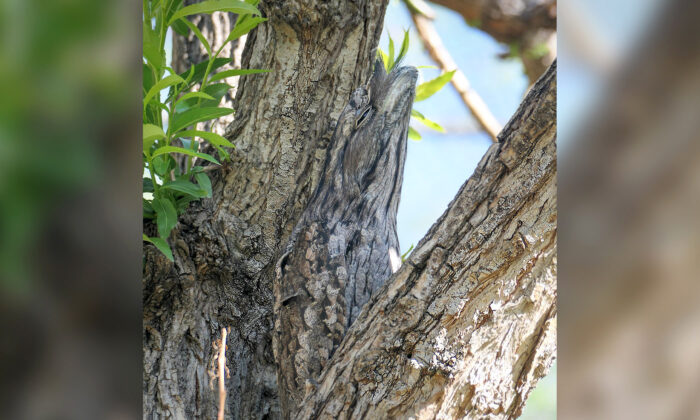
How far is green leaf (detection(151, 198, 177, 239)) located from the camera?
0.87 m

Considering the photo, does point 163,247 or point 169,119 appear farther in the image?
point 169,119

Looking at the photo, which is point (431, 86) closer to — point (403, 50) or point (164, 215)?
point (403, 50)

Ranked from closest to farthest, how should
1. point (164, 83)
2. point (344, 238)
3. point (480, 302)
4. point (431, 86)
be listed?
point (480, 302)
point (164, 83)
point (344, 238)
point (431, 86)

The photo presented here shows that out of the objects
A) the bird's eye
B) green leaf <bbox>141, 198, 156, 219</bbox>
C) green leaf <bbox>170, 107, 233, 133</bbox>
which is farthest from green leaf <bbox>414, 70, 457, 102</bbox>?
green leaf <bbox>141, 198, 156, 219</bbox>

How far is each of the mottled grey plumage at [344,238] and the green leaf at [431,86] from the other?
13.8 inches

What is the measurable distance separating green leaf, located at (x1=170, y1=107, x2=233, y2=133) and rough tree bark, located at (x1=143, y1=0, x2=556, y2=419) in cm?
16

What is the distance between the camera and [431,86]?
1.38 metres

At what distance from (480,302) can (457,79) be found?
1.51m
